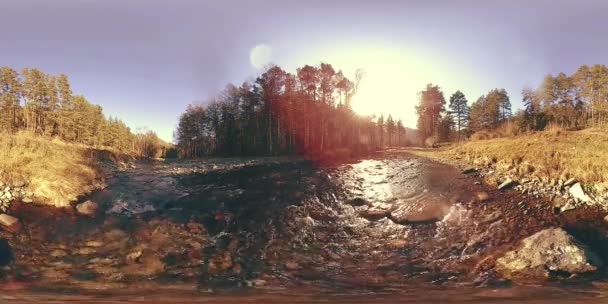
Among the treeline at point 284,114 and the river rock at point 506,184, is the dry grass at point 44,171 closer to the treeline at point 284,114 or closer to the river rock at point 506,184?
the river rock at point 506,184

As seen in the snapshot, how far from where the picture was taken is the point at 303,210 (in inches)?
511

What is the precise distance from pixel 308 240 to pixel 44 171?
39.2ft

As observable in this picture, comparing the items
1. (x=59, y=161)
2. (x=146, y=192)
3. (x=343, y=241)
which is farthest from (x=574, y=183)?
(x=59, y=161)

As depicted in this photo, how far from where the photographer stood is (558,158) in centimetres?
1487

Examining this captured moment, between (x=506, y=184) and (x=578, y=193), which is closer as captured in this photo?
(x=578, y=193)

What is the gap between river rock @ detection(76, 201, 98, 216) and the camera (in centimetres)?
1206

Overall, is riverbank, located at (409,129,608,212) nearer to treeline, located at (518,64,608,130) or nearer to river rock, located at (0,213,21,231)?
river rock, located at (0,213,21,231)

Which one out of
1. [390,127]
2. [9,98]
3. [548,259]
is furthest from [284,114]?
[390,127]

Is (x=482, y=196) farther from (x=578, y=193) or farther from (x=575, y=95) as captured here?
(x=575, y=95)

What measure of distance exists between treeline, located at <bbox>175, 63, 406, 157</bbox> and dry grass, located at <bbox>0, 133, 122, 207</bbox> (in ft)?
118

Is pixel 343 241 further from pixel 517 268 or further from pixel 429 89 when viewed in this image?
pixel 429 89

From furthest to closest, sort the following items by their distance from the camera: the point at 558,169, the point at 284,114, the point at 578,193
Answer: the point at 284,114 → the point at 558,169 → the point at 578,193

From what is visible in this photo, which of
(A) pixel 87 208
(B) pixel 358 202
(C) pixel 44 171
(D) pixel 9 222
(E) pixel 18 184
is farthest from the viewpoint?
(B) pixel 358 202

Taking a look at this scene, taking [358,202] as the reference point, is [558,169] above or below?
above
